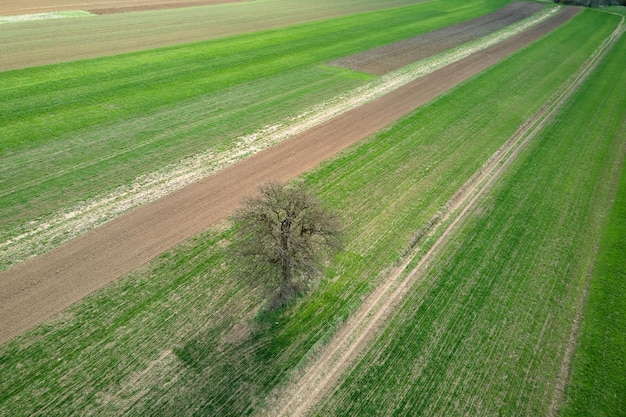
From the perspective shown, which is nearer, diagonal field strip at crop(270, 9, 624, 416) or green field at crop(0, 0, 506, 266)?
diagonal field strip at crop(270, 9, 624, 416)

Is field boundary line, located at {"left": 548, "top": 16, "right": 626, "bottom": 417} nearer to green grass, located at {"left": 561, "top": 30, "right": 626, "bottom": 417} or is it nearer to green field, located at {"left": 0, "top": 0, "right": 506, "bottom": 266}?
green grass, located at {"left": 561, "top": 30, "right": 626, "bottom": 417}

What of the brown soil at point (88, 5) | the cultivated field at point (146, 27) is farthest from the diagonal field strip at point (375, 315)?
the brown soil at point (88, 5)

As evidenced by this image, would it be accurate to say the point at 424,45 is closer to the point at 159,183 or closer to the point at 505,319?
the point at 159,183

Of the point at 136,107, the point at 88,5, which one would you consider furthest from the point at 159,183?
the point at 88,5

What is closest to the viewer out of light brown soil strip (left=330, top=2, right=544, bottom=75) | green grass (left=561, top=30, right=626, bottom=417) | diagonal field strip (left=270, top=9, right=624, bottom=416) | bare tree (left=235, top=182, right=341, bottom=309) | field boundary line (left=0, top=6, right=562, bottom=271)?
diagonal field strip (left=270, top=9, right=624, bottom=416)

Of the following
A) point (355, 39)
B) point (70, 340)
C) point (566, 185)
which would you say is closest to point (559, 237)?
point (566, 185)

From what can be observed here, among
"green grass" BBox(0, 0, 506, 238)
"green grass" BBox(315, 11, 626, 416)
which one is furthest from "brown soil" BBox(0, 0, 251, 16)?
"green grass" BBox(315, 11, 626, 416)

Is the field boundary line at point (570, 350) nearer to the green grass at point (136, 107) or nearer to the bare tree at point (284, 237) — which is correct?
the bare tree at point (284, 237)

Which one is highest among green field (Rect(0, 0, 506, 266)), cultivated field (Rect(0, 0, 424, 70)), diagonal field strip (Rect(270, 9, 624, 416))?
cultivated field (Rect(0, 0, 424, 70))
